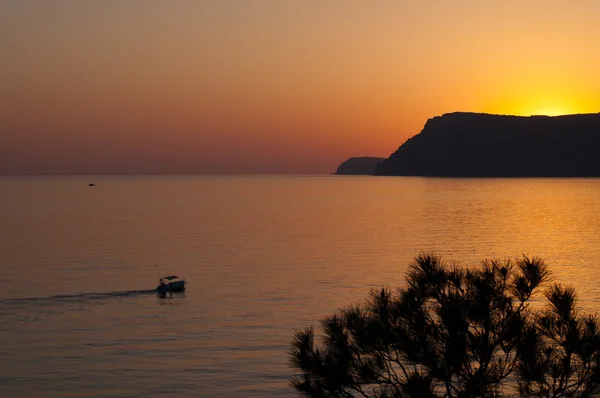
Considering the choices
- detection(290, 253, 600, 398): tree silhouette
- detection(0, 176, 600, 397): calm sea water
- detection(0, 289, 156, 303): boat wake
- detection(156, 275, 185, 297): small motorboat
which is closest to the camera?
detection(290, 253, 600, 398): tree silhouette

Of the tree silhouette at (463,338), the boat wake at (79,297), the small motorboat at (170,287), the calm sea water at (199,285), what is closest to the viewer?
the tree silhouette at (463,338)

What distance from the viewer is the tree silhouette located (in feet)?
39.4

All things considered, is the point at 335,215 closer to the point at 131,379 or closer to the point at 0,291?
the point at 0,291

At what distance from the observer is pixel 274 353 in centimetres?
2906

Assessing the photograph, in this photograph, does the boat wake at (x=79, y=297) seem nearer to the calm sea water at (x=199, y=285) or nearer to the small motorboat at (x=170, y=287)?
the calm sea water at (x=199, y=285)

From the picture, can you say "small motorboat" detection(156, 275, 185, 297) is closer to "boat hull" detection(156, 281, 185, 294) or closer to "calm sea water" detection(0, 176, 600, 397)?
"boat hull" detection(156, 281, 185, 294)

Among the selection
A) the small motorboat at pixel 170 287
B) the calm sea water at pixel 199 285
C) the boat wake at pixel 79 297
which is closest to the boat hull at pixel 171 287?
the small motorboat at pixel 170 287

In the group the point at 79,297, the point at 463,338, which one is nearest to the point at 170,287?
the point at 79,297

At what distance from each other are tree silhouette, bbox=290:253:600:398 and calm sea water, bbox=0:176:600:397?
12.0 metres

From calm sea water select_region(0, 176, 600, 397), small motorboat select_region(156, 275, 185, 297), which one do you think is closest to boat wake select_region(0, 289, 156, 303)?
calm sea water select_region(0, 176, 600, 397)

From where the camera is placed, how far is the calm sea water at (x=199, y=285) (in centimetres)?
2678

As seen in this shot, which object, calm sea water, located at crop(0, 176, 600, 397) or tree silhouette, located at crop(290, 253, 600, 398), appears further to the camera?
calm sea water, located at crop(0, 176, 600, 397)

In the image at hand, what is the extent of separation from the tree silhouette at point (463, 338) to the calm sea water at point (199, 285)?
12048 millimetres

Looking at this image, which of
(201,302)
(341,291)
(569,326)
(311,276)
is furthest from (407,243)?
(569,326)
